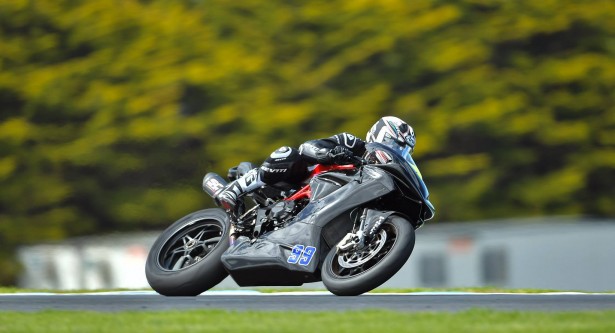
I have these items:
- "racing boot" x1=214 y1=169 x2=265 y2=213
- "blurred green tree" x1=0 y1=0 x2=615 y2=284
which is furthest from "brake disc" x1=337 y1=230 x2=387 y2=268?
"blurred green tree" x1=0 y1=0 x2=615 y2=284

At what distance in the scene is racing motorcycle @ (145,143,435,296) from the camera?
9.42 metres

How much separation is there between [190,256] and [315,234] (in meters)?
1.53

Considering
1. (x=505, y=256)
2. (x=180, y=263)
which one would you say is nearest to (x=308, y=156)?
(x=180, y=263)

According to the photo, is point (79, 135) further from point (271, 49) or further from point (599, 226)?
point (599, 226)

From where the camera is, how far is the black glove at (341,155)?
995 cm

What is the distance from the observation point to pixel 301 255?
9.72 metres

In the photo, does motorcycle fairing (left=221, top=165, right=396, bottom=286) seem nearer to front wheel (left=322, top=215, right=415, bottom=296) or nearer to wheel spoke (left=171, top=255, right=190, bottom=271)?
front wheel (left=322, top=215, right=415, bottom=296)

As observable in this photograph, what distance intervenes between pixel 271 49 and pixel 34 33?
5.29 m

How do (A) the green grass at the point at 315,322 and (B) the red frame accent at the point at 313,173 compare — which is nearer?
(A) the green grass at the point at 315,322

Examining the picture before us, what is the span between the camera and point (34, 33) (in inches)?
987

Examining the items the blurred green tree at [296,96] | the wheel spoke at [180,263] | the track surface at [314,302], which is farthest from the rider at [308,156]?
the blurred green tree at [296,96]

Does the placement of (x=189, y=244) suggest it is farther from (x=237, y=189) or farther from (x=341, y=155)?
(x=341, y=155)

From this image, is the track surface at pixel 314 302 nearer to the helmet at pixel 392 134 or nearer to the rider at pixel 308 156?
the rider at pixel 308 156

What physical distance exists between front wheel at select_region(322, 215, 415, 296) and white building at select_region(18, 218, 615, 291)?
394 inches
